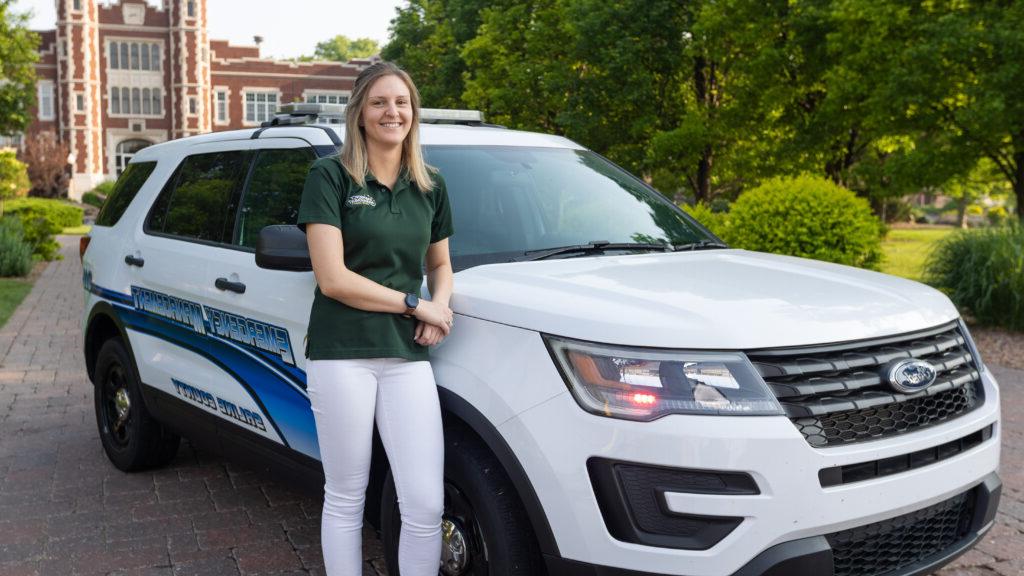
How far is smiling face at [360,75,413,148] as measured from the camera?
2994mm

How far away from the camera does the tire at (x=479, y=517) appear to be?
2789mm

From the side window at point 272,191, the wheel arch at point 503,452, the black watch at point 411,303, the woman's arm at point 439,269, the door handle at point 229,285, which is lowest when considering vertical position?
the wheel arch at point 503,452

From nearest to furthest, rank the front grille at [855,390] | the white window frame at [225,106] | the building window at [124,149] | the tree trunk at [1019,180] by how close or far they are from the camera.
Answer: the front grille at [855,390] → the tree trunk at [1019,180] → the building window at [124,149] → the white window frame at [225,106]

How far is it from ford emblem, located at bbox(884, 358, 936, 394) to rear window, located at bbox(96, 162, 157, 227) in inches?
A: 160

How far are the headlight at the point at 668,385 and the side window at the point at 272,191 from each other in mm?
1672

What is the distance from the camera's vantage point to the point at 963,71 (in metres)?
13.3

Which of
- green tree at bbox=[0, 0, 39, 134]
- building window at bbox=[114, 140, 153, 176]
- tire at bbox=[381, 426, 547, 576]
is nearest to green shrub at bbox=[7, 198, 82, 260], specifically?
green tree at bbox=[0, 0, 39, 134]

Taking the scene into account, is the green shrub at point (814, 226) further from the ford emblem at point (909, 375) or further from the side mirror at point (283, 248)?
the side mirror at point (283, 248)

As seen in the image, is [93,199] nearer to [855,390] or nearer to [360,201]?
[360,201]

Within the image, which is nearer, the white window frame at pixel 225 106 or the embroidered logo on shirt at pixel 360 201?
the embroidered logo on shirt at pixel 360 201

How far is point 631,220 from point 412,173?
4.15 ft

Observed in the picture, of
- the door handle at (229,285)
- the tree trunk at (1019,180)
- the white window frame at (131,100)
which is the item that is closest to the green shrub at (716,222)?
the tree trunk at (1019,180)

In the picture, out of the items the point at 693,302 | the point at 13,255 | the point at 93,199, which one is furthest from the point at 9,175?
the point at 693,302

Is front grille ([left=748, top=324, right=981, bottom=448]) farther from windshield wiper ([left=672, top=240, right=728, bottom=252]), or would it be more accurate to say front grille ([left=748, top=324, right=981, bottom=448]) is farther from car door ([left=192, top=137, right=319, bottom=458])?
car door ([left=192, top=137, right=319, bottom=458])
